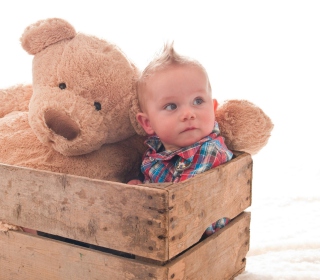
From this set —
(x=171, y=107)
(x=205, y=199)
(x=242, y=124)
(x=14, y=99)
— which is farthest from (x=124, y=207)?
(x=14, y=99)

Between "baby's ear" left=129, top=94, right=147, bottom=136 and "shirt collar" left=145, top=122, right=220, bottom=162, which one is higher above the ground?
"baby's ear" left=129, top=94, right=147, bottom=136

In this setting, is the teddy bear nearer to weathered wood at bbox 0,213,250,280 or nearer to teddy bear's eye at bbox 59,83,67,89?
teddy bear's eye at bbox 59,83,67,89

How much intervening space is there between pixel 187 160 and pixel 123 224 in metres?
0.22

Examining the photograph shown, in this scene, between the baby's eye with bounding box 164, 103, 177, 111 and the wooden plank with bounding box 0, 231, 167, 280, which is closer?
the wooden plank with bounding box 0, 231, 167, 280

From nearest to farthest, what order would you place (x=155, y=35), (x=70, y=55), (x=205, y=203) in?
(x=205, y=203) < (x=70, y=55) < (x=155, y=35)

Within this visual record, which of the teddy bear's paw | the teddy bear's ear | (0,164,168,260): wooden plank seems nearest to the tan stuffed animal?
the teddy bear's ear

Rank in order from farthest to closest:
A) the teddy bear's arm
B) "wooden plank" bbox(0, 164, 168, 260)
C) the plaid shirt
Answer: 1. the teddy bear's arm
2. the plaid shirt
3. "wooden plank" bbox(0, 164, 168, 260)

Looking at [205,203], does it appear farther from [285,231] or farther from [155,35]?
[155,35]

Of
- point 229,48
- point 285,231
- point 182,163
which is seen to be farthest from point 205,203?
point 229,48

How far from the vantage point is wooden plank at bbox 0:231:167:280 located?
3.28 ft

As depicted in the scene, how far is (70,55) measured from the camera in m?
1.18

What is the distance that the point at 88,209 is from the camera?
103 centimetres

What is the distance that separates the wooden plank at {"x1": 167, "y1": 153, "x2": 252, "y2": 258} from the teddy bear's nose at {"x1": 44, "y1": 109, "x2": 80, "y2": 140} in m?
0.30

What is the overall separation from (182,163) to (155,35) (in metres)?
1.04
